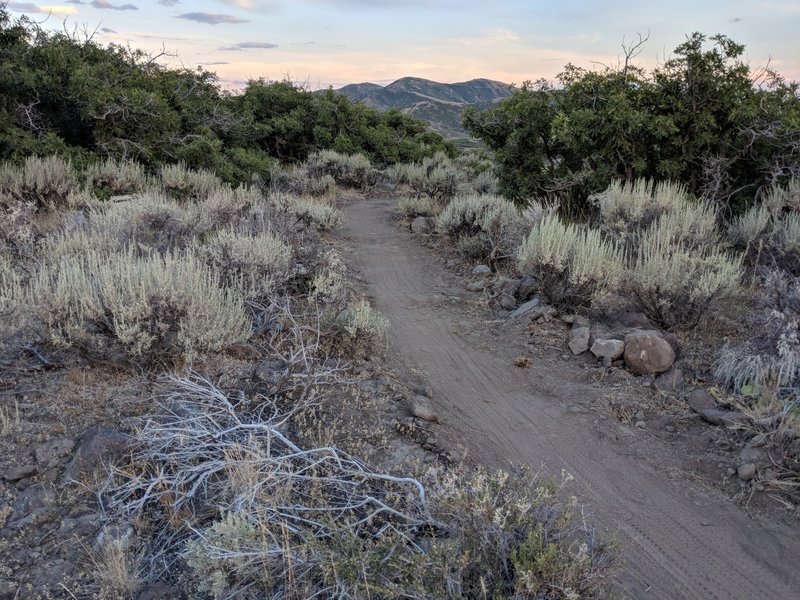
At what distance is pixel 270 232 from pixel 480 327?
2.96 m

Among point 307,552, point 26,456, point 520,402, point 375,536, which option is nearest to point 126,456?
point 26,456

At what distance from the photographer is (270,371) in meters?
4.47

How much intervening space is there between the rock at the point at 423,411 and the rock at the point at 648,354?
1929mm

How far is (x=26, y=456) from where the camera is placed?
11.5 feet

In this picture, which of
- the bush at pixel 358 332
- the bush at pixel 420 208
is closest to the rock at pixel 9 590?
the bush at pixel 358 332

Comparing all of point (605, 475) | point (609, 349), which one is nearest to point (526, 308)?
point (609, 349)

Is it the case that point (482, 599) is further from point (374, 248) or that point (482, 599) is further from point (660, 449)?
point (374, 248)

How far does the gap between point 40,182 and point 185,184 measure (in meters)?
A: 2.66

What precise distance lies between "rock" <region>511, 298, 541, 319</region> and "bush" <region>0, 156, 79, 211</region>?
24.1ft

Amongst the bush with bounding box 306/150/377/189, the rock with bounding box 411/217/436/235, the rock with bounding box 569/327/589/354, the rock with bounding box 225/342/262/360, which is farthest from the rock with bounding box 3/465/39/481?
the bush with bounding box 306/150/377/189

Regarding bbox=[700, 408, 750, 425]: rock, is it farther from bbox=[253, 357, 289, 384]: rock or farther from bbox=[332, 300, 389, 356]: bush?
bbox=[253, 357, 289, 384]: rock

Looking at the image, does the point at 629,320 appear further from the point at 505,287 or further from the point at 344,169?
the point at 344,169

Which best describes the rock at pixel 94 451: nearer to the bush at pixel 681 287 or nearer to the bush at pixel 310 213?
the bush at pixel 681 287

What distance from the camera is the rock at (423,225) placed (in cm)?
1147
